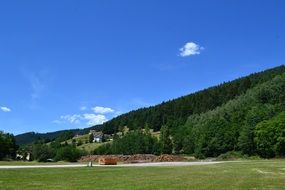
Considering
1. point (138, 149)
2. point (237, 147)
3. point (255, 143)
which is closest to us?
point (255, 143)

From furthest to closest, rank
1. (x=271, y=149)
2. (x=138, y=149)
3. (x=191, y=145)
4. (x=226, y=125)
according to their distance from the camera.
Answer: (x=138, y=149) → (x=191, y=145) → (x=226, y=125) → (x=271, y=149)

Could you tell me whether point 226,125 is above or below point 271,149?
above

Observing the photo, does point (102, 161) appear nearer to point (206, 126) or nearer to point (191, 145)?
point (206, 126)

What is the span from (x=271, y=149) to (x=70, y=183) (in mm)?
77295

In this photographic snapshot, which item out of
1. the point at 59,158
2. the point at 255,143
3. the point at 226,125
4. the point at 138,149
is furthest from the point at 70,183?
the point at 138,149

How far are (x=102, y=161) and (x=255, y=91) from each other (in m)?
91.1

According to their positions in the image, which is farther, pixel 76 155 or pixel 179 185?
pixel 76 155

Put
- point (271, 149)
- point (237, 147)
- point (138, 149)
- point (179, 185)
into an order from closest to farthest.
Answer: point (179, 185)
point (271, 149)
point (237, 147)
point (138, 149)

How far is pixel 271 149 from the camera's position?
99.7 meters

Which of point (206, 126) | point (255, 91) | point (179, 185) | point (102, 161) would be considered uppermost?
point (255, 91)

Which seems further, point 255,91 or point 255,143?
point 255,91

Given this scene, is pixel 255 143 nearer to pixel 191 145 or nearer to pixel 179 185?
pixel 191 145

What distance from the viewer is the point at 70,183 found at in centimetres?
2844

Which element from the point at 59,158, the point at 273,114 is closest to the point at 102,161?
the point at 59,158
